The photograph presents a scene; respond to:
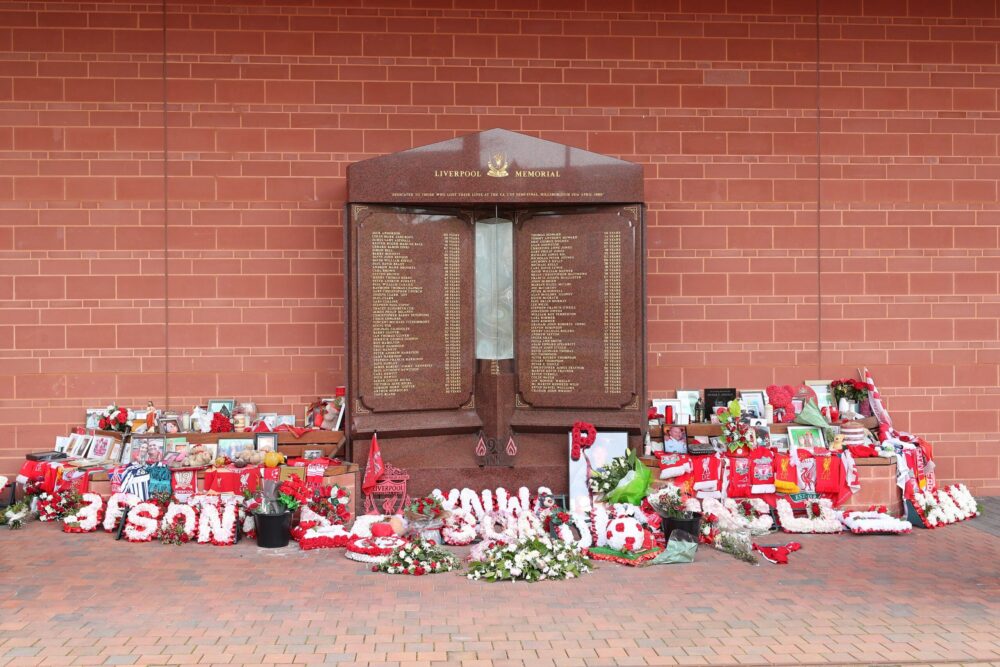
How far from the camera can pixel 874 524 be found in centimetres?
669

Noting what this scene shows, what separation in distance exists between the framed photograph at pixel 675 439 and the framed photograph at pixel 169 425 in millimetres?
4227

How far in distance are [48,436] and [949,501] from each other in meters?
7.83

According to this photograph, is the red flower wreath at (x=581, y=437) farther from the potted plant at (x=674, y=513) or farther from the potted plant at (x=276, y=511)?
the potted plant at (x=276, y=511)

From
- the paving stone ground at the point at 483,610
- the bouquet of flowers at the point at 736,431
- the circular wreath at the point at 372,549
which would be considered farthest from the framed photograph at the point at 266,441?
the bouquet of flowers at the point at 736,431

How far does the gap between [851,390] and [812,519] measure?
167 cm

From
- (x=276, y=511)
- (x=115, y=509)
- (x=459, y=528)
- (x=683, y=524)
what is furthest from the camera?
(x=115, y=509)

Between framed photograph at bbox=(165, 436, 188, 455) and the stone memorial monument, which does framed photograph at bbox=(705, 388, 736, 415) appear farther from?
framed photograph at bbox=(165, 436, 188, 455)

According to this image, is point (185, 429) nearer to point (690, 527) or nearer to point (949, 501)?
point (690, 527)

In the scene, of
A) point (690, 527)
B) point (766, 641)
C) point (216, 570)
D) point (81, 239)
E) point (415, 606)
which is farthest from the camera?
point (81, 239)

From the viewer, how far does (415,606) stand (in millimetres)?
4969

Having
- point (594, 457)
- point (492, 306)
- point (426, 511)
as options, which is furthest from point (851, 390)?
point (426, 511)

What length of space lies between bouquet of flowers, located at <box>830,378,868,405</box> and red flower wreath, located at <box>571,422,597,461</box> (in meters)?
2.45

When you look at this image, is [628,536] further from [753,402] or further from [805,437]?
[753,402]

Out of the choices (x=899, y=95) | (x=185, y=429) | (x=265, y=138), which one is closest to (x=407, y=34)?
(x=265, y=138)
